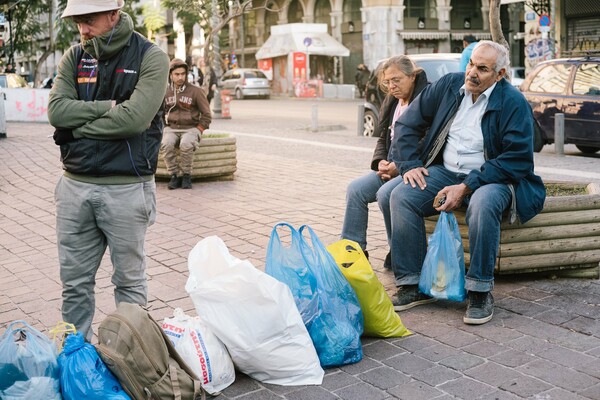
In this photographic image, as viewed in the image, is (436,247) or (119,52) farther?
(436,247)

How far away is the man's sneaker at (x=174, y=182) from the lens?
975 centimetres

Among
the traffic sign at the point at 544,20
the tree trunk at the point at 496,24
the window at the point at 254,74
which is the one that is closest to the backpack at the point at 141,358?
the tree trunk at the point at 496,24

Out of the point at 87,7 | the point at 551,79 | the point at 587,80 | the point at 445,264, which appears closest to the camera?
the point at 87,7

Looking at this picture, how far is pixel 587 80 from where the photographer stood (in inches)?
506

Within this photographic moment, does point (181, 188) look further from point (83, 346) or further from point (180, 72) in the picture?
point (83, 346)

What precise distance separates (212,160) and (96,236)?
20.8ft

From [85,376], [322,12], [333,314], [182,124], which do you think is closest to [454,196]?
[333,314]

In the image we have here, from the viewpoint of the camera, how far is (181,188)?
9.84 meters

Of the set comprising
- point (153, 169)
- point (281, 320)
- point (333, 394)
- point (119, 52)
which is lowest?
point (333, 394)

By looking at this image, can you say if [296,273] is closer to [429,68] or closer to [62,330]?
[62,330]

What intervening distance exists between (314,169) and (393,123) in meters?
5.68

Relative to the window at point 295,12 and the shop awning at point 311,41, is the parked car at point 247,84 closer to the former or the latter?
the shop awning at point 311,41

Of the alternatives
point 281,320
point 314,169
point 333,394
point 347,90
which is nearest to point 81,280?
point 281,320

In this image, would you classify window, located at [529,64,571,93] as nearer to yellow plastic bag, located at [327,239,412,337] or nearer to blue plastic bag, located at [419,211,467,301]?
blue plastic bag, located at [419,211,467,301]
